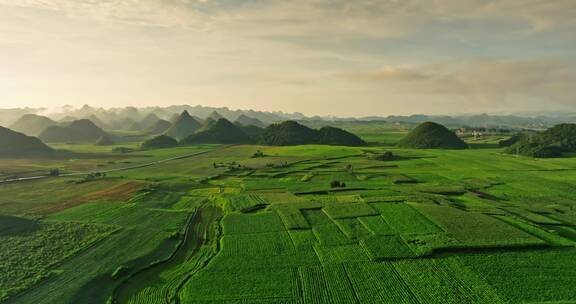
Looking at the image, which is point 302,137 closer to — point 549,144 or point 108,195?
point 549,144

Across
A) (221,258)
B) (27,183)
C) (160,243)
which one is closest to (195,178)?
(27,183)

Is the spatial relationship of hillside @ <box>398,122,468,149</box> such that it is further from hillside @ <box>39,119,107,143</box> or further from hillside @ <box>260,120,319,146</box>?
hillside @ <box>39,119,107,143</box>

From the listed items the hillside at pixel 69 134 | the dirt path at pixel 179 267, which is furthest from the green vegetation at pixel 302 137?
the hillside at pixel 69 134

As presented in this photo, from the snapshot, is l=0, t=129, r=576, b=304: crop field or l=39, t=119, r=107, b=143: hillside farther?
l=39, t=119, r=107, b=143: hillside

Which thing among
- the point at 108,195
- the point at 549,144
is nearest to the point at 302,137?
the point at 549,144

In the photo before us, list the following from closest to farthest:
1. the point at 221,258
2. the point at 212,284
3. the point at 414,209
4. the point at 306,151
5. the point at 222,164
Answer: the point at 212,284
the point at 221,258
the point at 414,209
the point at 222,164
the point at 306,151

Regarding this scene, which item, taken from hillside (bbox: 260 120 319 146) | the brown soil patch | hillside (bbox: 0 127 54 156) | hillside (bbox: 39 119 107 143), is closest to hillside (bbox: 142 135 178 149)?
hillside (bbox: 0 127 54 156)

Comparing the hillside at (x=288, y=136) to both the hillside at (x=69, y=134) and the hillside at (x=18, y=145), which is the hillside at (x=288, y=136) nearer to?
the hillside at (x=18, y=145)

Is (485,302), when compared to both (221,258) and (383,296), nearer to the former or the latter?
(383,296)
